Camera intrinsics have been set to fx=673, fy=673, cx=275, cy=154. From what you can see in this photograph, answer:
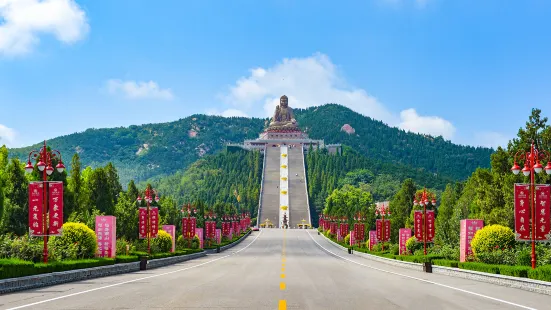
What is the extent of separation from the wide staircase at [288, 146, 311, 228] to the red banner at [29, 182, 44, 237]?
92749 millimetres

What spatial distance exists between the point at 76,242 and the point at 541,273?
18.3 metres

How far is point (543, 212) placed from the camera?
77.2 ft

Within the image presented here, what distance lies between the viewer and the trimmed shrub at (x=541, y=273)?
18844 millimetres

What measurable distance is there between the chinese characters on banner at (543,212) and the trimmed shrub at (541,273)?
349 centimetres

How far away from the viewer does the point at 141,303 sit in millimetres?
13844

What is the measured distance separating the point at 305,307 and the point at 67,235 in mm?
17613

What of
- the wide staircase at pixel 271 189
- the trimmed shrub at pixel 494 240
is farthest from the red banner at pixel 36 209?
the wide staircase at pixel 271 189

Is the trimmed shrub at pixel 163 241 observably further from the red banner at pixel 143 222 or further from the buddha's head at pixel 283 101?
the buddha's head at pixel 283 101

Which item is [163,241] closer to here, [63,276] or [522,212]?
[63,276]

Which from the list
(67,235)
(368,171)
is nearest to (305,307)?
(67,235)

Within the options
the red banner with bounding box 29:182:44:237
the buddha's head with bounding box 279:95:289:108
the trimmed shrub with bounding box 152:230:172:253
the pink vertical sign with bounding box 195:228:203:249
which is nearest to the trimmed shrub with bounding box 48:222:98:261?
the red banner with bounding box 29:182:44:237

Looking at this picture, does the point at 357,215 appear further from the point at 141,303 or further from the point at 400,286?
the point at 141,303

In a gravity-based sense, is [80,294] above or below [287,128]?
below

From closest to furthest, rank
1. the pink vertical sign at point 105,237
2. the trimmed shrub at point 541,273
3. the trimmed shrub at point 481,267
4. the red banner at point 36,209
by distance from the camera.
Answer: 1. the trimmed shrub at point 541,273
2. the trimmed shrub at point 481,267
3. the red banner at point 36,209
4. the pink vertical sign at point 105,237
